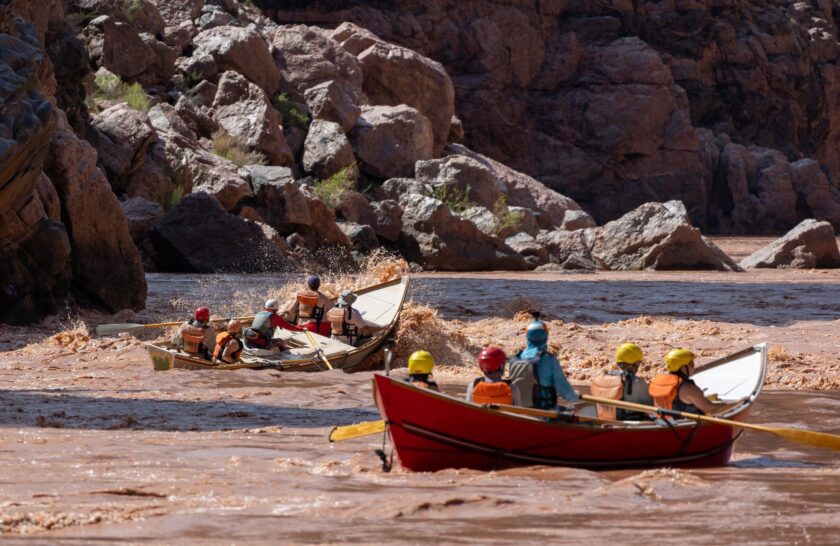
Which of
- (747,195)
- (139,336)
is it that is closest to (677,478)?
(139,336)

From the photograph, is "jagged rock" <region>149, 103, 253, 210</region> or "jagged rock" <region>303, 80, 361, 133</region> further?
"jagged rock" <region>303, 80, 361, 133</region>

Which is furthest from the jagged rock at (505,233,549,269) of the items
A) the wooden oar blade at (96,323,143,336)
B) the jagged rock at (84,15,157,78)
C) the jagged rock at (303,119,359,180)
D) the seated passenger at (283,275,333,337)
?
the wooden oar blade at (96,323,143,336)

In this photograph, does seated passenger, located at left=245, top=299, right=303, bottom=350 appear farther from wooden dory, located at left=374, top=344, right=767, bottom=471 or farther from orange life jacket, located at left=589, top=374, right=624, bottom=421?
wooden dory, located at left=374, top=344, right=767, bottom=471

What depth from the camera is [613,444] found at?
819cm

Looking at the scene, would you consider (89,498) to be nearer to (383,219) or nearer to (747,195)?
(383,219)

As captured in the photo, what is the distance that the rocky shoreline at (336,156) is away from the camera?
18.4 meters

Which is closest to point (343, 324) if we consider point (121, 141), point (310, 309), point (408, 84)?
point (310, 309)

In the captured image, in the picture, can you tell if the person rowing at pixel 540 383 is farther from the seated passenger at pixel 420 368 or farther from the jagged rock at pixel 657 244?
the jagged rock at pixel 657 244

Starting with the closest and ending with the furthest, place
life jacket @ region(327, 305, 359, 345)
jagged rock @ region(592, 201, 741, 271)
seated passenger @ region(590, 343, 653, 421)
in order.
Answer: seated passenger @ region(590, 343, 653, 421)
life jacket @ region(327, 305, 359, 345)
jagged rock @ region(592, 201, 741, 271)

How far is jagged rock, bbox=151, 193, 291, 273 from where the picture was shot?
24.1 m

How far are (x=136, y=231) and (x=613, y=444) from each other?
710 inches

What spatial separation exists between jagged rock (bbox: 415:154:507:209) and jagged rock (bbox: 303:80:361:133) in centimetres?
215

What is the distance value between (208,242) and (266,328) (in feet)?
35.6

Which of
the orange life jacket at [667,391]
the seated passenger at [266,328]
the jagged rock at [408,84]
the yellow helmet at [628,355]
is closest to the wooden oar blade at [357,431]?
the yellow helmet at [628,355]
